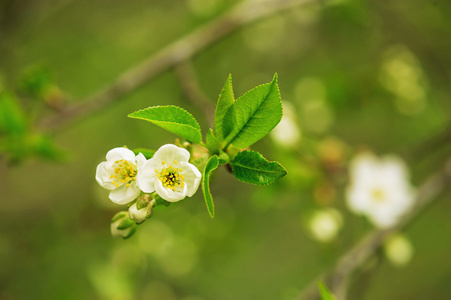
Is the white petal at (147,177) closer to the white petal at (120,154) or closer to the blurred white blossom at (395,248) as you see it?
the white petal at (120,154)

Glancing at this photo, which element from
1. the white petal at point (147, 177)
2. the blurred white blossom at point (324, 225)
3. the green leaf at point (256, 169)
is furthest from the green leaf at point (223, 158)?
the blurred white blossom at point (324, 225)

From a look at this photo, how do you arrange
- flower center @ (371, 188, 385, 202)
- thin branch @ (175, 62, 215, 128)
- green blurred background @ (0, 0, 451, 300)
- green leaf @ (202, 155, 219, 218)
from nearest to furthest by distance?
green leaf @ (202, 155, 219, 218) < thin branch @ (175, 62, 215, 128) < flower center @ (371, 188, 385, 202) < green blurred background @ (0, 0, 451, 300)

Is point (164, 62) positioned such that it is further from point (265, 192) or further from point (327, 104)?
point (327, 104)

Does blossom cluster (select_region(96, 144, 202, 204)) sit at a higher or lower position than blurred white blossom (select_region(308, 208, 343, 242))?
lower

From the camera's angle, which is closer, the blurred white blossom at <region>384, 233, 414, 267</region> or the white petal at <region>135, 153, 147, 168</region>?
the white petal at <region>135, 153, 147, 168</region>

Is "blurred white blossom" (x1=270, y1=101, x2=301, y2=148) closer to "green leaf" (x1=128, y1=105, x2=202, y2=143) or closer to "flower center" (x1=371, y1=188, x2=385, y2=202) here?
"flower center" (x1=371, y1=188, x2=385, y2=202)

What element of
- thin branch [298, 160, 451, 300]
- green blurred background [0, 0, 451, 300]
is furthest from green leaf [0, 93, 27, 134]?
thin branch [298, 160, 451, 300]

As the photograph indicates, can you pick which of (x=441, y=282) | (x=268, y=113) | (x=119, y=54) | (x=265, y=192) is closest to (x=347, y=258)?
(x=265, y=192)
